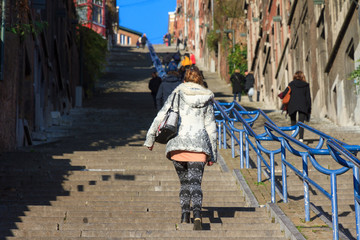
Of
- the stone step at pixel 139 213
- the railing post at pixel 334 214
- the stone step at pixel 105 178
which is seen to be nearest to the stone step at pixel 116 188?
the stone step at pixel 105 178

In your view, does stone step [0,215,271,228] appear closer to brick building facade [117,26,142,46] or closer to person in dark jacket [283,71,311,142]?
person in dark jacket [283,71,311,142]

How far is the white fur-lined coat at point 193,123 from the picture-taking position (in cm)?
596

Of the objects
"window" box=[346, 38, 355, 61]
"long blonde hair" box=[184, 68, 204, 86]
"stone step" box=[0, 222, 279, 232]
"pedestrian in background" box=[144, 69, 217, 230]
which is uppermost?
"window" box=[346, 38, 355, 61]

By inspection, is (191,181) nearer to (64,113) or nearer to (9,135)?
(9,135)

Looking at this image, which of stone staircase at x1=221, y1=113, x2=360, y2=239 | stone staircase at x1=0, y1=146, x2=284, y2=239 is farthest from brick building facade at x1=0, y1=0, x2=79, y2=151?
stone staircase at x1=221, y1=113, x2=360, y2=239

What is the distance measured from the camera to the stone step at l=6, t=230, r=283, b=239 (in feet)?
18.7

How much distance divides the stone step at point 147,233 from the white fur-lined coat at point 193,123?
0.74 meters

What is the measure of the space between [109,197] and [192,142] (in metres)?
2.15

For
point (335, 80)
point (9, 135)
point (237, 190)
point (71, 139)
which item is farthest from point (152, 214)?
point (335, 80)

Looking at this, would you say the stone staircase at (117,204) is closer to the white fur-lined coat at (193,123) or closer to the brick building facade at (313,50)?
the white fur-lined coat at (193,123)

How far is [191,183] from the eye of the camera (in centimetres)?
599

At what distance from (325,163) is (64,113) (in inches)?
497

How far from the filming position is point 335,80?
635 inches

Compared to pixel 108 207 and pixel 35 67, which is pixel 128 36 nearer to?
pixel 35 67
